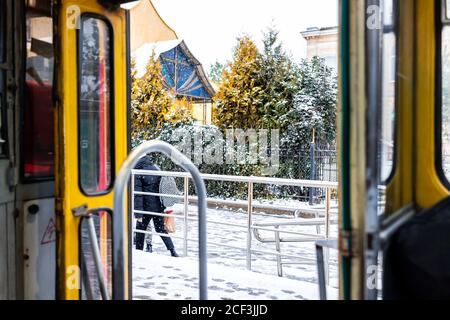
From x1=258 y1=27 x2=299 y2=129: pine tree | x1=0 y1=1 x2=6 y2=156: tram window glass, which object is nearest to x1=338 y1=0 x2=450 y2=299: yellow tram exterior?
x1=0 y1=1 x2=6 y2=156: tram window glass

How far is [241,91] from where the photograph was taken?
1270 centimetres

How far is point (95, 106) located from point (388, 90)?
4.59 feet

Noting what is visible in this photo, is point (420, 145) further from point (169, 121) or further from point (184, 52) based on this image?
point (184, 52)

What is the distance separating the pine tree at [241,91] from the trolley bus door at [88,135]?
33.0 feet

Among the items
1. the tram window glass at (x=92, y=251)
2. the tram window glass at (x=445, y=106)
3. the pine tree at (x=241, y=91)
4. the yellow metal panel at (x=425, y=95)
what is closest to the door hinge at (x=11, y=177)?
the tram window glass at (x=92, y=251)

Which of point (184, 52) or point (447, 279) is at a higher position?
point (184, 52)

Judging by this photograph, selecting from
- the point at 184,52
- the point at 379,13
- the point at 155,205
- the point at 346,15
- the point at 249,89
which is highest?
the point at 184,52

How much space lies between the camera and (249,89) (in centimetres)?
1257

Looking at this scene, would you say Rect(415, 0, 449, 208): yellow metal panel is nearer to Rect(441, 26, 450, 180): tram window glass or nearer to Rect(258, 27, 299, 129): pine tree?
Rect(441, 26, 450, 180): tram window glass

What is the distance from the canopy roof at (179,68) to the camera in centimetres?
1395

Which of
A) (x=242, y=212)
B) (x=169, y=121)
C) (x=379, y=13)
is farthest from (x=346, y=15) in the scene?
(x=169, y=121)

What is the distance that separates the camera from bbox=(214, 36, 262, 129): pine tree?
12.5 metres

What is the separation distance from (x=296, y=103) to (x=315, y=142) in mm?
1111

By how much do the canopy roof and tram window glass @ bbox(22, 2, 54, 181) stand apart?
1136 centimetres
